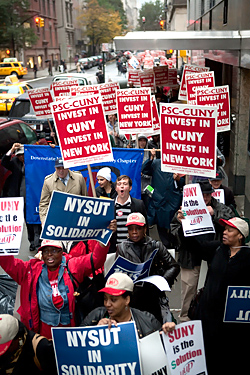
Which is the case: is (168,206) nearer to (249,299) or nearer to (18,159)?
(18,159)

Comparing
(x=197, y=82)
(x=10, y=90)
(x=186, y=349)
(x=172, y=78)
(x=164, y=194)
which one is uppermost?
(x=197, y=82)

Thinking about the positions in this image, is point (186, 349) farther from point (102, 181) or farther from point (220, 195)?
point (102, 181)

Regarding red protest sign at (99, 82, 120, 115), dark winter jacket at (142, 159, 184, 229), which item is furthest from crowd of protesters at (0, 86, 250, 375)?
red protest sign at (99, 82, 120, 115)

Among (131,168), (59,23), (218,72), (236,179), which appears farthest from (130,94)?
(59,23)

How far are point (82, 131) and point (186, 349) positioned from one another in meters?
3.32

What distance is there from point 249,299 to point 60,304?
153 centimetres

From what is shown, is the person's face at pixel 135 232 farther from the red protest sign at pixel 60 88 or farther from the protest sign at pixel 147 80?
the protest sign at pixel 147 80

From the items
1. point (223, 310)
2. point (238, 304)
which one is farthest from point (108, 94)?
point (238, 304)

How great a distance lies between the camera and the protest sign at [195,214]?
4.79 m

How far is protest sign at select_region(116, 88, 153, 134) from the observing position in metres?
9.02

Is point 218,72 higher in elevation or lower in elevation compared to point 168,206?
higher

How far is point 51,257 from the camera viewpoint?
4051mm

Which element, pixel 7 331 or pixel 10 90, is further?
pixel 10 90

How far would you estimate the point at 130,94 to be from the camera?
9148 millimetres
